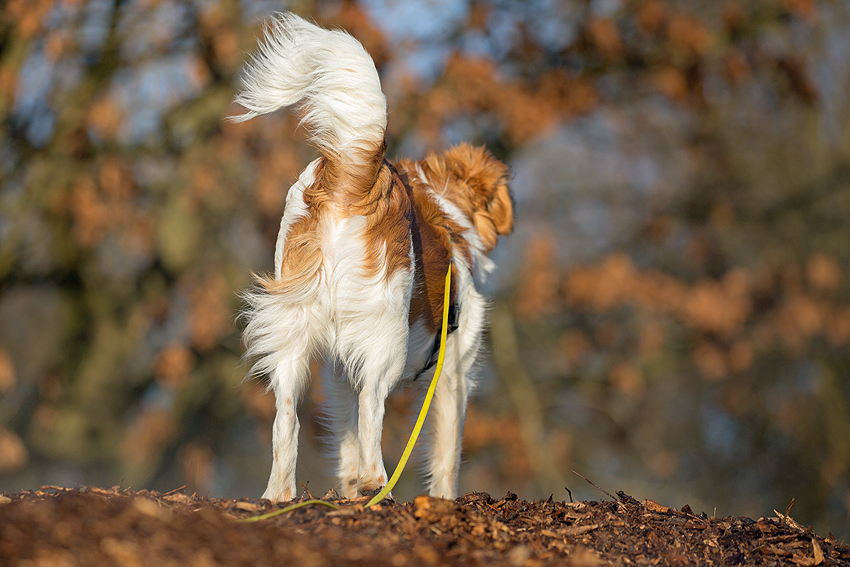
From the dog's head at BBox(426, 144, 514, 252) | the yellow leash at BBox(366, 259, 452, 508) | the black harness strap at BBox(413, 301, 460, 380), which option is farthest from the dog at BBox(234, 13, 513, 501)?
the dog's head at BBox(426, 144, 514, 252)

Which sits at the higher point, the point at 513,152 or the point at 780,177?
the point at 780,177

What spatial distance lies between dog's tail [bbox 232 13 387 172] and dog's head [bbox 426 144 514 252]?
59.6 inches

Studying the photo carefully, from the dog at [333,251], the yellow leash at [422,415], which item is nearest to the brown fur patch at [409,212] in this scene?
the dog at [333,251]

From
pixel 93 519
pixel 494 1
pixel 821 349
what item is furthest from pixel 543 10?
pixel 93 519

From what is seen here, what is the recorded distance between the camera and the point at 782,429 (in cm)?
1252

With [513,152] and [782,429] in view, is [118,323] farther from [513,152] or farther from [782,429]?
[782,429]

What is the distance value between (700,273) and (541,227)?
2.85 meters

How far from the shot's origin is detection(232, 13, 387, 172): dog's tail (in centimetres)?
312

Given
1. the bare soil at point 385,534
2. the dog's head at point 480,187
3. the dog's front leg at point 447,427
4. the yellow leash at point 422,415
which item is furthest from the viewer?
the dog's head at point 480,187

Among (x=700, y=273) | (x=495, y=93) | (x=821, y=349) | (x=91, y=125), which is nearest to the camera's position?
(x=91, y=125)

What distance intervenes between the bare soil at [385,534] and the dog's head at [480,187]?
2.09 metres

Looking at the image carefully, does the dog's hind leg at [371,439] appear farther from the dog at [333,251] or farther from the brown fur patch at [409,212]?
the brown fur patch at [409,212]

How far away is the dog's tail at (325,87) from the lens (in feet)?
10.2

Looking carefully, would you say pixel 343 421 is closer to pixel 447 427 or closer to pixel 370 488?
pixel 447 427
